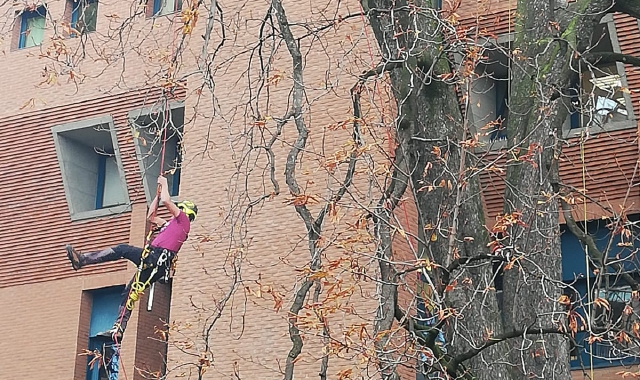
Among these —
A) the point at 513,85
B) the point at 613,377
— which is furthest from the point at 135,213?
the point at 513,85

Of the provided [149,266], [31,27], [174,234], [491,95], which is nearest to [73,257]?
[149,266]

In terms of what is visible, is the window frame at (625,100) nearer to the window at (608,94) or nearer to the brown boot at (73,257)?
the window at (608,94)

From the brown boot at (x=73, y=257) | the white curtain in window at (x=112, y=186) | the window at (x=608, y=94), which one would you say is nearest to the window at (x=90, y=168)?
the white curtain in window at (x=112, y=186)

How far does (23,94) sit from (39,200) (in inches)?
73.0

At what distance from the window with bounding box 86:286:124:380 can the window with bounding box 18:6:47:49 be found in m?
4.75

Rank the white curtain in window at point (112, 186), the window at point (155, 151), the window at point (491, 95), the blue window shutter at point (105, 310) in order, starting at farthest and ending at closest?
1. the white curtain in window at point (112, 186)
2. the blue window shutter at point (105, 310)
3. the window at point (155, 151)
4. the window at point (491, 95)

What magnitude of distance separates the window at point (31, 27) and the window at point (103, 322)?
475cm

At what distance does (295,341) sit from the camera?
775 centimetres

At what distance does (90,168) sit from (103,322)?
9.17 feet

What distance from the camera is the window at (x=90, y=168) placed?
17422 millimetres

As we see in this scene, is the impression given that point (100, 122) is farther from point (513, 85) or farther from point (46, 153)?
point (513, 85)

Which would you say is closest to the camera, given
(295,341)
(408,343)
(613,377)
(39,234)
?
(295,341)

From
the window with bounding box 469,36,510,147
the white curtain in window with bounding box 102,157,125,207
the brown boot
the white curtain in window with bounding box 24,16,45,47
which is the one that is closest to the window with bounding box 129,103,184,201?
the white curtain in window with bounding box 102,157,125,207

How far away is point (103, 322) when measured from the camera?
1695 cm
